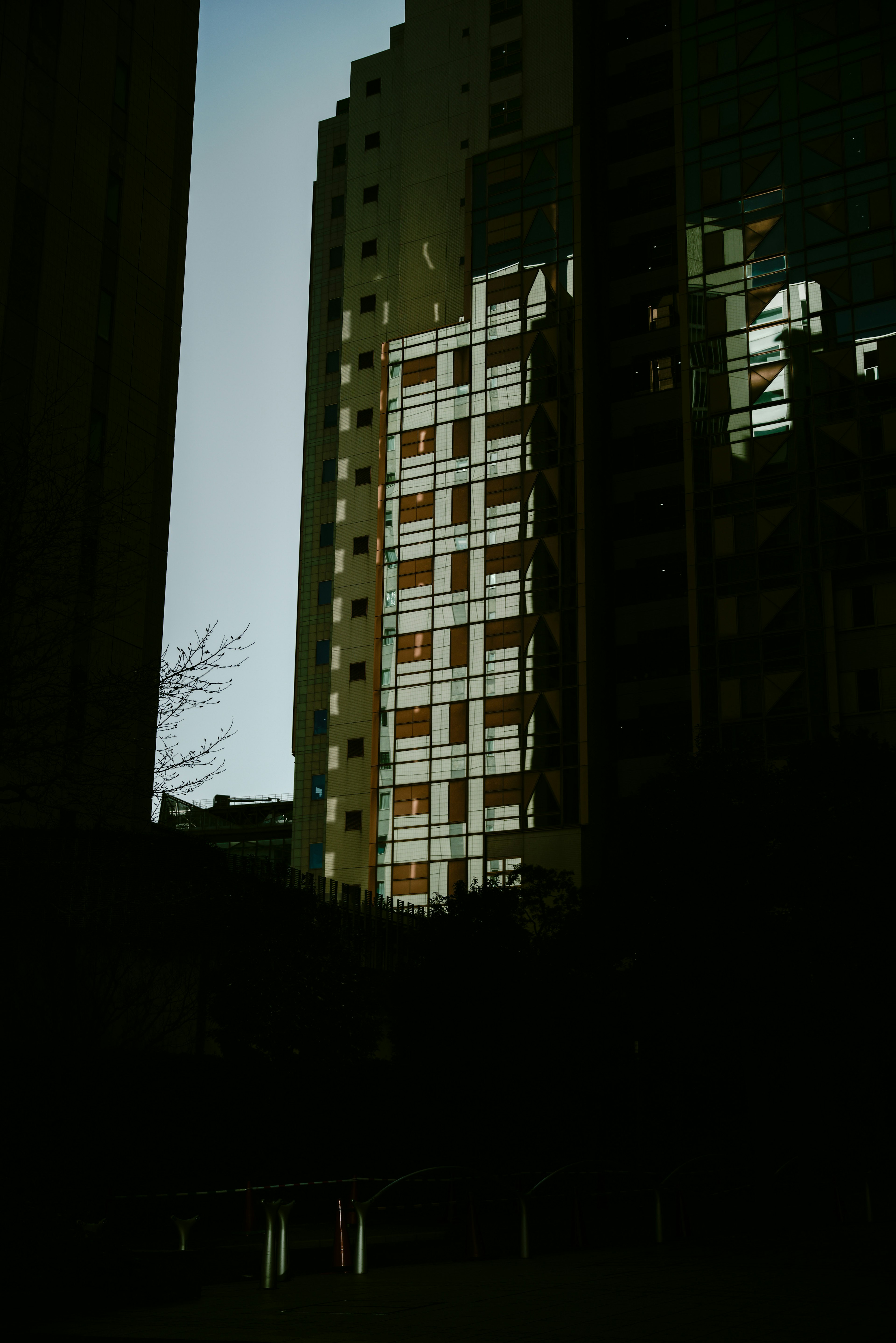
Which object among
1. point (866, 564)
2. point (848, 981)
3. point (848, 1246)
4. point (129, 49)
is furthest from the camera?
point (866, 564)

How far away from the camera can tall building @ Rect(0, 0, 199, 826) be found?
31672 mm

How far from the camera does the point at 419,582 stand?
68312 mm

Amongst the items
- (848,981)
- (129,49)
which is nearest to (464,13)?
(129,49)

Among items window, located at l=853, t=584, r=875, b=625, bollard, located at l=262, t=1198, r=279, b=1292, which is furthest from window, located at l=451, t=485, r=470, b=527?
bollard, located at l=262, t=1198, r=279, b=1292

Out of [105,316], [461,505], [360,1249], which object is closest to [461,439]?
[461,505]

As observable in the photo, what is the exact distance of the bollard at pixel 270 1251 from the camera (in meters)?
14.0

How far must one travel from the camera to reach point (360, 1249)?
15.1m

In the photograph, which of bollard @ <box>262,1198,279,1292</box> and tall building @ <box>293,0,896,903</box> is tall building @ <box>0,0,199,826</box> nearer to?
bollard @ <box>262,1198,279,1292</box>

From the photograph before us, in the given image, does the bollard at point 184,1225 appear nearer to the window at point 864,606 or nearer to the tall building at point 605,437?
the tall building at point 605,437

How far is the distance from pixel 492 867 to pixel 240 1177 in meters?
38.6

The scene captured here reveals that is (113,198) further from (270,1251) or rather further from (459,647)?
(270,1251)

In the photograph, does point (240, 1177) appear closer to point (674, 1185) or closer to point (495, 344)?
point (674, 1185)

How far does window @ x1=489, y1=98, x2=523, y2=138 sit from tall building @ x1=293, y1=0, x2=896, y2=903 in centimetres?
17

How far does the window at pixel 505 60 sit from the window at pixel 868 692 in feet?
130
